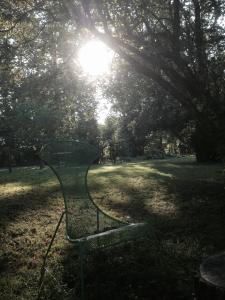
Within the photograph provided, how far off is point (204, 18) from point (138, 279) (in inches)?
417

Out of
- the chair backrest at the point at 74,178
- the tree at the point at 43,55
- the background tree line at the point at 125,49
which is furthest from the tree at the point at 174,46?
the chair backrest at the point at 74,178

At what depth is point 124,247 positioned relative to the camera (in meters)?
6.77

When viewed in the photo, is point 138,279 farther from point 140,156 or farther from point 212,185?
point 140,156

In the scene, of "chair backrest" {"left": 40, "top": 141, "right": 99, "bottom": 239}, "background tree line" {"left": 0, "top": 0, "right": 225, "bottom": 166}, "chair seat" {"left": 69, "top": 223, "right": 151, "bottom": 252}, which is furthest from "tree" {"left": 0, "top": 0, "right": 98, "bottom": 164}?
"chair seat" {"left": 69, "top": 223, "right": 151, "bottom": 252}

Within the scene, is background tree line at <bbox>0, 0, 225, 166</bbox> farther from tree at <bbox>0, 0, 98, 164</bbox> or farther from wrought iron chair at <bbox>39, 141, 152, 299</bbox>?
wrought iron chair at <bbox>39, 141, 152, 299</bbox>

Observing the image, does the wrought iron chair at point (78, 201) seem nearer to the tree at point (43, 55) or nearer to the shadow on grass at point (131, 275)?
the shadow on grass at point (131, 275)

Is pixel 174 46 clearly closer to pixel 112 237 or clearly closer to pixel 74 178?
pixel 74 178

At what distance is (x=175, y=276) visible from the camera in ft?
18.1

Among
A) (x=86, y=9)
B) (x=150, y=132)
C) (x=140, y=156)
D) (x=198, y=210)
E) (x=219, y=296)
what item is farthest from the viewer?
(x=140, y=156)

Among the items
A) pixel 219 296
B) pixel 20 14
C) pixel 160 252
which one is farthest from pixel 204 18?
pixel 219 296

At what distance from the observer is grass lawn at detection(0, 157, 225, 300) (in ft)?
17.1

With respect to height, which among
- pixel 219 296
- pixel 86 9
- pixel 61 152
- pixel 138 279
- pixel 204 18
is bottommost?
pixel 138 279

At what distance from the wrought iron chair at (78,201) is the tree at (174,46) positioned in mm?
4500

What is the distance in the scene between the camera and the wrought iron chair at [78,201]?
510 centimetres
